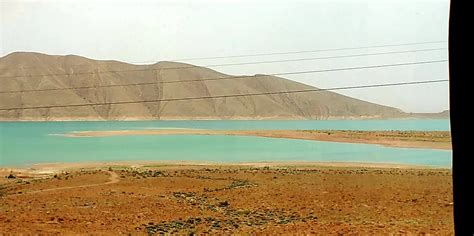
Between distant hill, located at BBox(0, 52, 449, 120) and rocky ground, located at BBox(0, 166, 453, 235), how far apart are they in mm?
96471

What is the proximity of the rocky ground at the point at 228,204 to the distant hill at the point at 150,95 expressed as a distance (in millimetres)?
96471

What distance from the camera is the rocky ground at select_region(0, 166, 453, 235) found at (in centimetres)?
930

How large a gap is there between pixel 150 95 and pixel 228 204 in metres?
120

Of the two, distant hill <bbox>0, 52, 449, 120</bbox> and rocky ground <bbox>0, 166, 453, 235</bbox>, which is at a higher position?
distant hill <bbox>0, 52, 449, 120</bbox>

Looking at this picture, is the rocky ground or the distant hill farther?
the distant hill

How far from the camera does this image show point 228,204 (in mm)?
12484

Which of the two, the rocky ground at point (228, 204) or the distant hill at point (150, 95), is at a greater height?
the distant hill at point (150, 95)

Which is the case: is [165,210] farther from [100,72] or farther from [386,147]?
[100,72]

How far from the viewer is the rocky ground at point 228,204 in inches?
366

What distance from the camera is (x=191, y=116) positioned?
125m

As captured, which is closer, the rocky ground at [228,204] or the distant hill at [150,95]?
the rocky ground at [228,204]

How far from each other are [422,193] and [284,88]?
140029 mm

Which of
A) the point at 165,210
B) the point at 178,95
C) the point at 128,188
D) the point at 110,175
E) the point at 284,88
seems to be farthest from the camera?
the point at 284,88

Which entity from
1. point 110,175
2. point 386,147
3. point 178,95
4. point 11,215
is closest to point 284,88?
point 178,95
